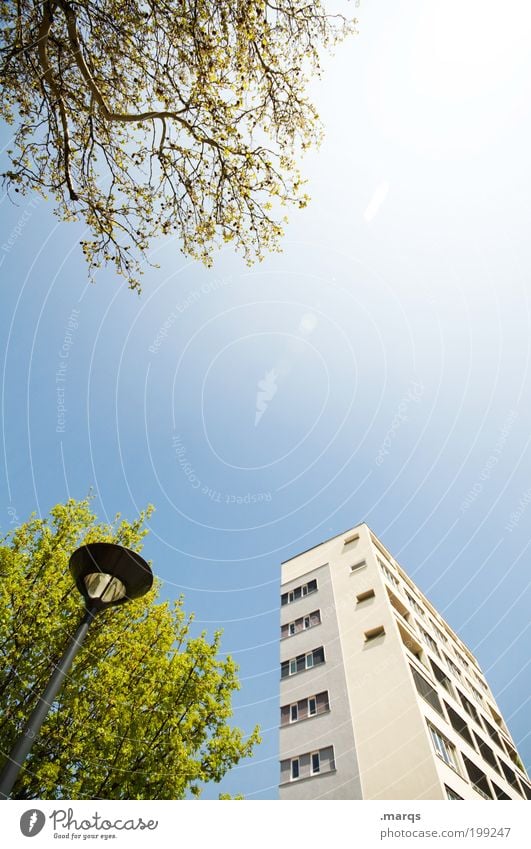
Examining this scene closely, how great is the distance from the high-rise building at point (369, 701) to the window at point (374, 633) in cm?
5

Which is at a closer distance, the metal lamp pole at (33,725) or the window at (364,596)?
the metal lamp pole at (33,725)

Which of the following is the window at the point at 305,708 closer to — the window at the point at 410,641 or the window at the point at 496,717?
the window at the point at 410,641

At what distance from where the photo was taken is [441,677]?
20734mm

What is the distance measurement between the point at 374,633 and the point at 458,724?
19.1ft

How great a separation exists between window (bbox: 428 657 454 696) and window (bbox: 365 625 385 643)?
4.07 metres

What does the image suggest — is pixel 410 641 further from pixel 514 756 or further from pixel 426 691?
pixel 514 756

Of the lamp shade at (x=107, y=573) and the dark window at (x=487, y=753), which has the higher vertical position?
the dark window at (x=487, y=753)

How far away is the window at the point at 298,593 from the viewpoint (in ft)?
79.1

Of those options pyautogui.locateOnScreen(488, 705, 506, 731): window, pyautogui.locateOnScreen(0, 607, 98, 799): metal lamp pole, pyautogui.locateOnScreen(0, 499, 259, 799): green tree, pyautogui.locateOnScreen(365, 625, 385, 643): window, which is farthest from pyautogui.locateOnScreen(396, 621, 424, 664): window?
pyautogui.locateOnScreen(0, 607, 98, 799): metal lamp pole

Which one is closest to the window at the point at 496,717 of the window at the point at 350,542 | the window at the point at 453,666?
the window at the point at 453,666

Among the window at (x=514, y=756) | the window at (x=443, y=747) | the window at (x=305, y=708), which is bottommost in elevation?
the window at (x=443, y=747)

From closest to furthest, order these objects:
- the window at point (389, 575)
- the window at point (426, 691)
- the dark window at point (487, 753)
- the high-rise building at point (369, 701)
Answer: the high-rise building at point (369, 701) < the window at point (426, 691) < the dark window at point (487, 753) < the window at point (389, 575)
